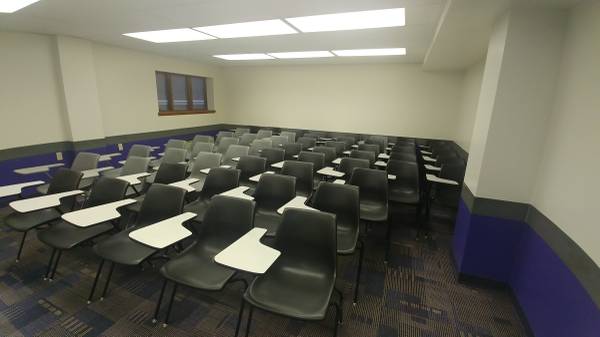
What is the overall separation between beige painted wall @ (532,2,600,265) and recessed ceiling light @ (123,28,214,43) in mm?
4030

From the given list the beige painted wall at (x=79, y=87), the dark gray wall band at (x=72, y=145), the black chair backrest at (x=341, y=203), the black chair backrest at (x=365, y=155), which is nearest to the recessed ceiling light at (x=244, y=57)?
the dark gray wall band at (x=72, y=145)

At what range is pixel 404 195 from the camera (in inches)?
133

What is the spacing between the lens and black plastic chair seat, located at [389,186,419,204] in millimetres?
3180

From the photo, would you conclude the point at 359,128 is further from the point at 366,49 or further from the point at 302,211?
the point at 302,211

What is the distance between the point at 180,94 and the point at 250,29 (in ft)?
13.6

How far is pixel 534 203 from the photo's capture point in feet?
6.82

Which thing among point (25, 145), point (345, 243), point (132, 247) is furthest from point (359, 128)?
point (25, 145)

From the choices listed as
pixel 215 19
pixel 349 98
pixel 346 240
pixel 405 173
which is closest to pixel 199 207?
pixel 346 240

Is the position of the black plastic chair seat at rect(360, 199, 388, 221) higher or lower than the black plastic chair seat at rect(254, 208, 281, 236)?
higher

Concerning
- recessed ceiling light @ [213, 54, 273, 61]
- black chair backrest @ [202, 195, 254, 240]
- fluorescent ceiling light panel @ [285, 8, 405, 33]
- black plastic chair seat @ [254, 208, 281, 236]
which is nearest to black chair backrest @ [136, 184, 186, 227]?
black chair backrest @ [202, 195, 254, 240]

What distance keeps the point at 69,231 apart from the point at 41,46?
3601 millimetres

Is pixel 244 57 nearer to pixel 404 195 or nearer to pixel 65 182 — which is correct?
pixel 65 182

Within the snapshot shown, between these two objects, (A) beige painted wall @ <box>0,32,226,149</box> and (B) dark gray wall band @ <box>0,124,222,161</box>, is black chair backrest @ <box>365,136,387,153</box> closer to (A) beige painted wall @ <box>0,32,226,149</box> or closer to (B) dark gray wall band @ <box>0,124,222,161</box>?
(B) dark gray wall band @ <box>0,124,222,161</box>

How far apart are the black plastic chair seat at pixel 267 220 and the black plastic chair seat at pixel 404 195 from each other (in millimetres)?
1476
